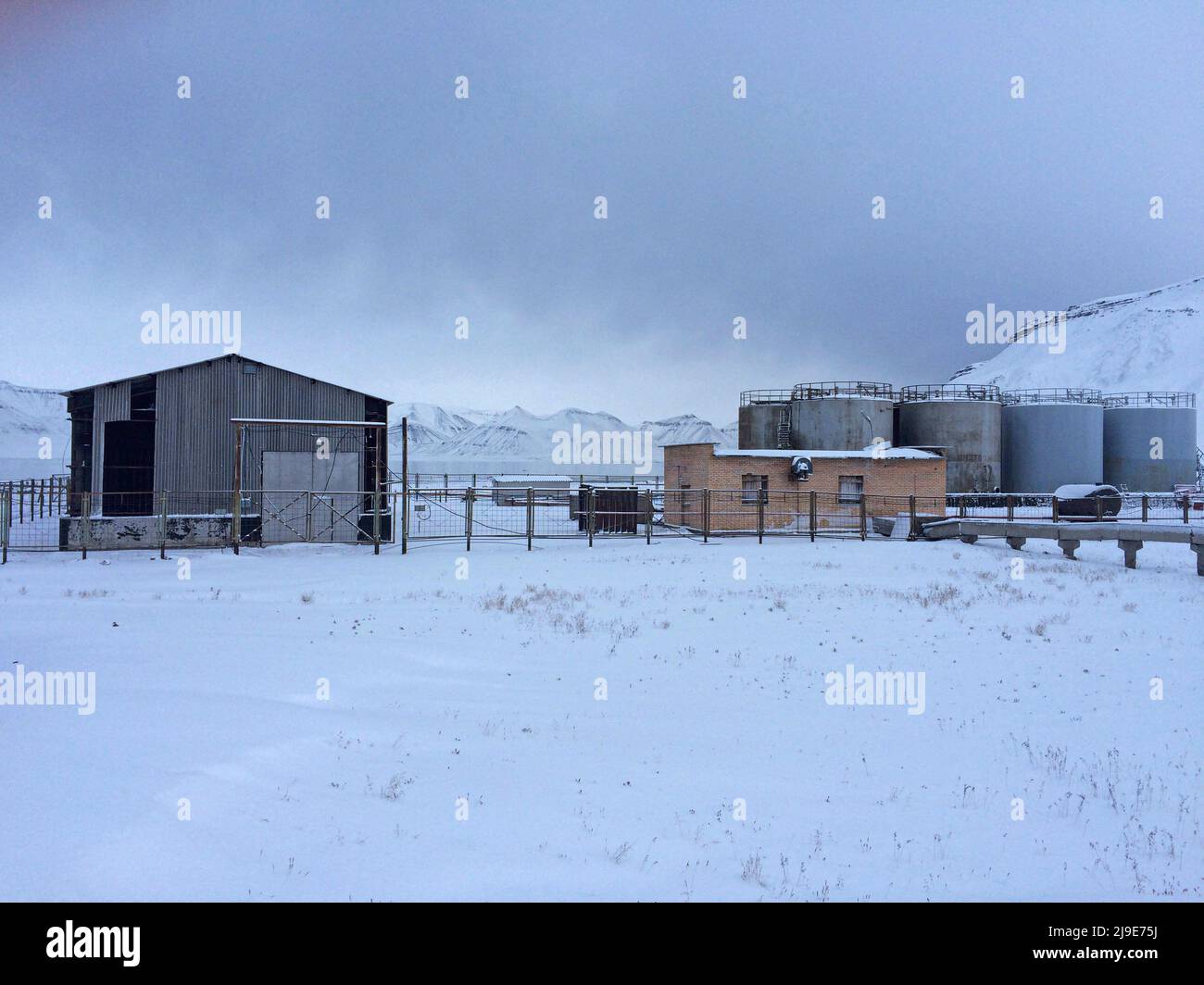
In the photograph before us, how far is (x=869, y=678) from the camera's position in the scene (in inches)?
361

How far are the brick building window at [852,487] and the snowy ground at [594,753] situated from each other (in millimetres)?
18523

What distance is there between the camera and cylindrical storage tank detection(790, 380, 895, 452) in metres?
47.4

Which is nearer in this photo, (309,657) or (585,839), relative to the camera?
(585,839)

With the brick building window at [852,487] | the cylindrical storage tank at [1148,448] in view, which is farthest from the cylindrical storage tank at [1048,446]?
the brick building window at [852,487]

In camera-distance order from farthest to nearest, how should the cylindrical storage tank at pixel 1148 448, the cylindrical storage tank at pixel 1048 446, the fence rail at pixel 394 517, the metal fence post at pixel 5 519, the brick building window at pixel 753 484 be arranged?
the cylindrical storage tank at pixel 1148 448, the cylindrical storage tank at pixel 1048 446, the brick building window at pixel 753 484, the fence rail at pixel 394 517, the metal fence post at pixel 5 519

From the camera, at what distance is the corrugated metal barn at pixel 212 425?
24.3 meters

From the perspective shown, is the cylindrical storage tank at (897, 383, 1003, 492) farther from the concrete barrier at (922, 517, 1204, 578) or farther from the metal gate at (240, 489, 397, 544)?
the metal gate at (240, 489, 397, 544)

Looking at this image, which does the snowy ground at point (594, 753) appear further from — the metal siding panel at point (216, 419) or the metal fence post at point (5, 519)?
the metal siding panel at point (216, 419)

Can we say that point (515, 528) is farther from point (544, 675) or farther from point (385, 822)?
point (385, 822)

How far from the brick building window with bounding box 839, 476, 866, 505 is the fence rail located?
0.33ft

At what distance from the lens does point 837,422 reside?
156 feet

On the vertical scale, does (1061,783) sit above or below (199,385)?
below
